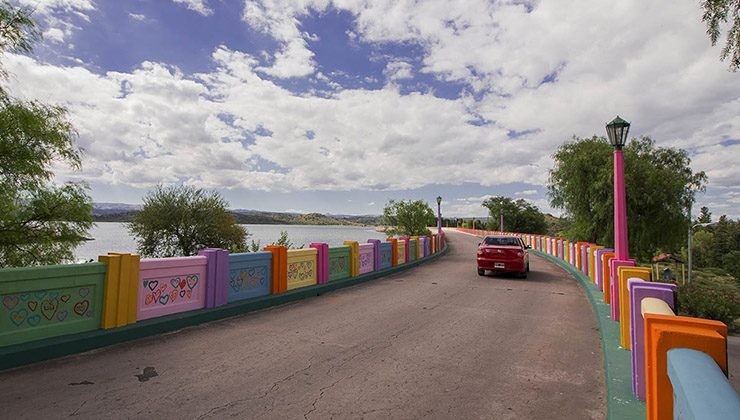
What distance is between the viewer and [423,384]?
440cm

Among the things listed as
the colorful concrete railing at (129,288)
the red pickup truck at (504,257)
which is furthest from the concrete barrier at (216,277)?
the red pickup truck at (504,257)

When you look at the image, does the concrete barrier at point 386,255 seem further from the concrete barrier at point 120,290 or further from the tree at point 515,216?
the tree at point 515,216

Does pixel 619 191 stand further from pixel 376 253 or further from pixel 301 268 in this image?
pixel 376 253

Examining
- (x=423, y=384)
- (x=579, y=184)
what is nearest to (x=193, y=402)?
(x=423, y=384)

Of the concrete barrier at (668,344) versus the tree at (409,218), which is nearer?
the concrete barrier at (668,344)

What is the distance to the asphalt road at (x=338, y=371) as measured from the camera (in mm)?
3793

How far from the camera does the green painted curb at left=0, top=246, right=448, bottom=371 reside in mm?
4742

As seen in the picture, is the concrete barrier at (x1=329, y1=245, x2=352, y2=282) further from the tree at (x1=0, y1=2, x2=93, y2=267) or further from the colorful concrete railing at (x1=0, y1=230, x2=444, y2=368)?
the tree at (x1=0, y1=2, x2=93, y2=267)

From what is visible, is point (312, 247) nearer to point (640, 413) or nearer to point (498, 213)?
point (640, 413)

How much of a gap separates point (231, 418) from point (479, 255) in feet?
39.8

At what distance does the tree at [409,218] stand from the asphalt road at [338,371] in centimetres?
3068

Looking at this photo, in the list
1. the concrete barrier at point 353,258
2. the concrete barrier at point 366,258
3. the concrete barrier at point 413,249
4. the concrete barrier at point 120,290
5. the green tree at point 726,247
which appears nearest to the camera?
the concrete barrier at point 120,290

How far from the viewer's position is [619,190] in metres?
8.13

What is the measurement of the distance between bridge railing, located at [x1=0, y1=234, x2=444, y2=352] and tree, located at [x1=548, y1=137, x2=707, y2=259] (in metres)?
22.3
